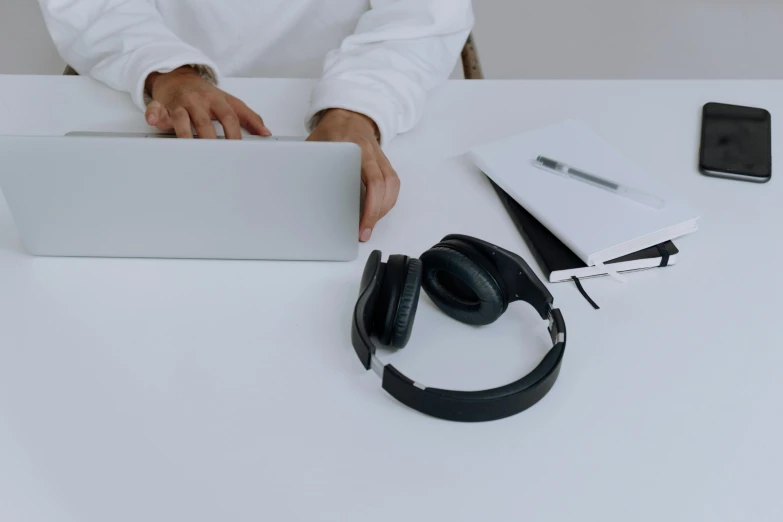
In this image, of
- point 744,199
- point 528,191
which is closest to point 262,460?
point 528,191

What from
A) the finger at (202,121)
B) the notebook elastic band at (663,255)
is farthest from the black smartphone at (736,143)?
the finger at (202,121)

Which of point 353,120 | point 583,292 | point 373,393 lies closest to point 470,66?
point 353,120

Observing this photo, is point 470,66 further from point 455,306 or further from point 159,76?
point 455,306

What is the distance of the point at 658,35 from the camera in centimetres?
168

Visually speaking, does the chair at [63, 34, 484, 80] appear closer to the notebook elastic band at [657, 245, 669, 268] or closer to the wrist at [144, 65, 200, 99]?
the wrist at [144, 65, 200, 99]

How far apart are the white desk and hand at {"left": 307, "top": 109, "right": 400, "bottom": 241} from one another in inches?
1.2

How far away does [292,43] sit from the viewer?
1.20 metres

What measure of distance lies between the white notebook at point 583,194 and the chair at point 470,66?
A: 11.9 inches

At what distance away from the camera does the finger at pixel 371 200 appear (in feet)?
2.33

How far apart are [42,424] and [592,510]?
431 mm

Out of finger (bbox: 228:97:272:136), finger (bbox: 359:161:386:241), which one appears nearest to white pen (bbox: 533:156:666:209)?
finger (bbox: 359:161:386:241)

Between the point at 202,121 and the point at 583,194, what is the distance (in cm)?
46

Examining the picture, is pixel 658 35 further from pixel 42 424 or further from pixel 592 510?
pixel 42 424

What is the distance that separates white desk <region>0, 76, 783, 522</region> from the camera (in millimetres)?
513
